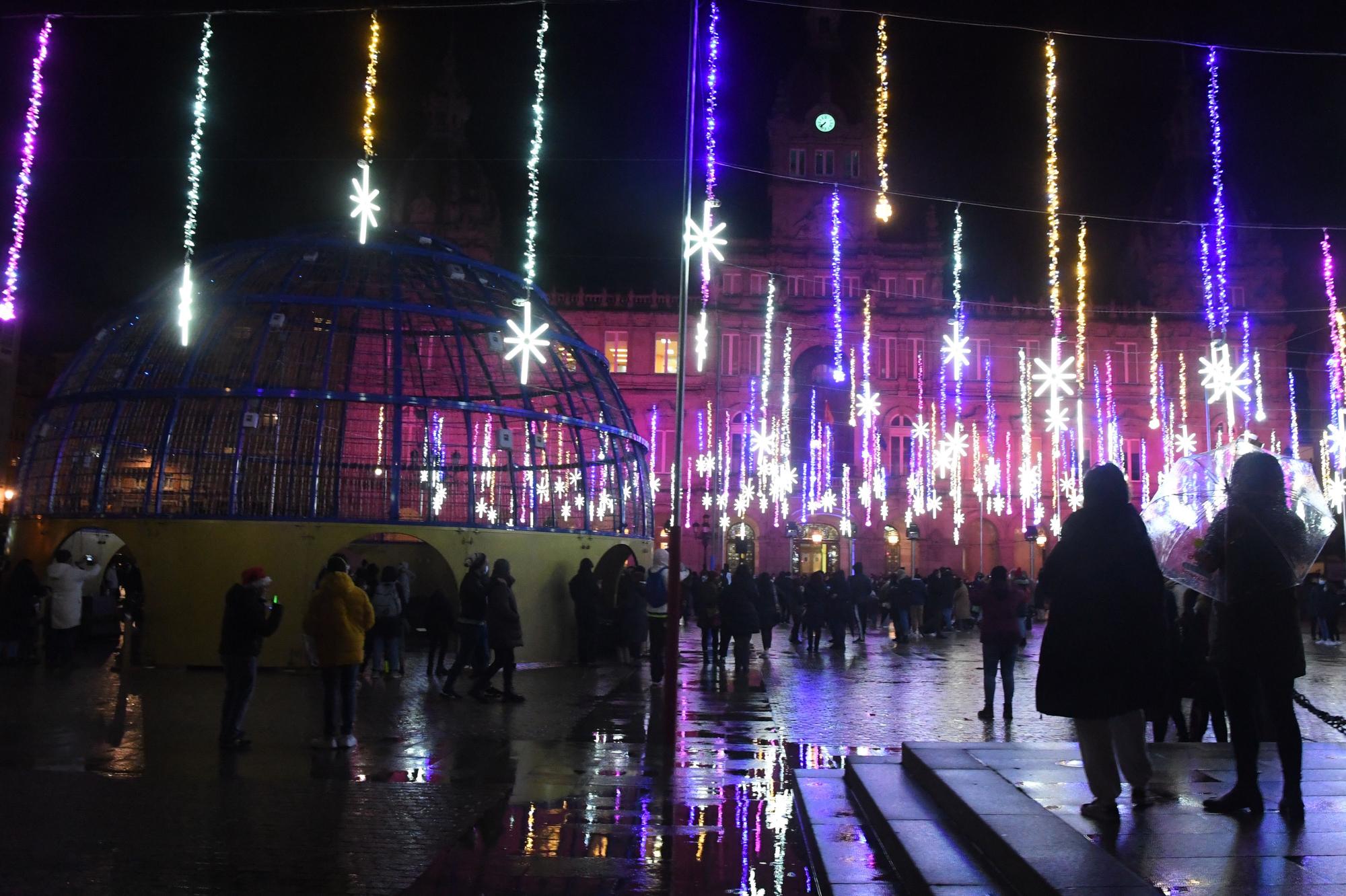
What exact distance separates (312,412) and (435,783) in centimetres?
1429

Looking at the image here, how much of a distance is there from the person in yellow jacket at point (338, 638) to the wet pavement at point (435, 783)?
475 millimetres

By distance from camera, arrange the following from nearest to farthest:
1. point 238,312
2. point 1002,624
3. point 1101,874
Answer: point 1101,874 < point 1002,624 < point 238,312

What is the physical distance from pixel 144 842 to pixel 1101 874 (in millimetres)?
5462

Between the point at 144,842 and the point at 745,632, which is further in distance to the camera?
the point at 745,632

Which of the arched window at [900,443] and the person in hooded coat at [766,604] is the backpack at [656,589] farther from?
the arched window at [900,443]

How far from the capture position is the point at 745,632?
57.7ft

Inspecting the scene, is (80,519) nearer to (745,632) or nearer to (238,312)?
(238,312)

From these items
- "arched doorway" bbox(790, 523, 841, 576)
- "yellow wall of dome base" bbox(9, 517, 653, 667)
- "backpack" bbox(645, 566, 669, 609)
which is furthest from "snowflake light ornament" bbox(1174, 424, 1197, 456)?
"yellow wall of dome base" bbox(9, 517, 653, 667)

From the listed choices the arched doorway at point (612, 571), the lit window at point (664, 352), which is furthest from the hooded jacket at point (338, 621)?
the lit window at point (664, 352)

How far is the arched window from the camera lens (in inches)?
2167

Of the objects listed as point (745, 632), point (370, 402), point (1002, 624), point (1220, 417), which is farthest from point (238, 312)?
point (1220, 417)

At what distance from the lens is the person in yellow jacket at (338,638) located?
1024cm

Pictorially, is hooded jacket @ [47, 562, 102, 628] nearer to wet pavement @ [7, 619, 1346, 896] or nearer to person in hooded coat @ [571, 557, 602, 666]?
wet pavement @ [7, 619, 1346, 896]

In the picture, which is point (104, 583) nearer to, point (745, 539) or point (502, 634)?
point (502, 634)
